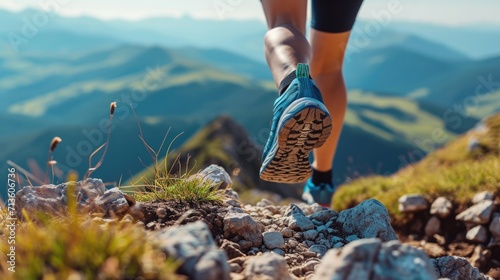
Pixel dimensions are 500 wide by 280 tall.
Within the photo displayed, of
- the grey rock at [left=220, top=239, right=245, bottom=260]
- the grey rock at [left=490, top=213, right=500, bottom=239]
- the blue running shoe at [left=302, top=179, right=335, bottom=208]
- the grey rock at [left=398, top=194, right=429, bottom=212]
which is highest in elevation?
the grey rock at [left=220, top=239, right=245, bottom=260]

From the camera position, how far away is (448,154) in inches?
510

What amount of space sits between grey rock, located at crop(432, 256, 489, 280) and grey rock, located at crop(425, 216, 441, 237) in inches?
102

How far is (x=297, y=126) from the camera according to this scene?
339 cm

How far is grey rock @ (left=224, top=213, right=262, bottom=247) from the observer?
3582 mm

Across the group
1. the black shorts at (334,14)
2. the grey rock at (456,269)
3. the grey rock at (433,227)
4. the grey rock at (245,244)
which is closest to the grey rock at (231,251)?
the grey rock at (245,244)

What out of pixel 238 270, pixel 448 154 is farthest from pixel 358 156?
pixel 238 270

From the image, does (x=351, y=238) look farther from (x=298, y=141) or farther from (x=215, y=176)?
(x=215, y=176)

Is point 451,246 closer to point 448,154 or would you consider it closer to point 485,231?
point 485,231

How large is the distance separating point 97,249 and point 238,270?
0.95 meters

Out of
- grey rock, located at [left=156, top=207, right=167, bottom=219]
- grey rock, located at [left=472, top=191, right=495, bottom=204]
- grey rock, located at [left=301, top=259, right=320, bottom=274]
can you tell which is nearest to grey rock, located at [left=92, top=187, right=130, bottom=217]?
grey rock, located at [left=156, top=207, right=167, bottom=219]

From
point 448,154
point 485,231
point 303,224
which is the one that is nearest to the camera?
point 303,224

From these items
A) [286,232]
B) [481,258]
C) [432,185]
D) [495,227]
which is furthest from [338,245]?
[432,185]

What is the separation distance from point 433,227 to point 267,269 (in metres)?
4.48

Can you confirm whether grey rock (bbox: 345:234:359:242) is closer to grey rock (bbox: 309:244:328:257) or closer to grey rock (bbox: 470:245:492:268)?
grey rock (bbox: 309:244:328:257)
